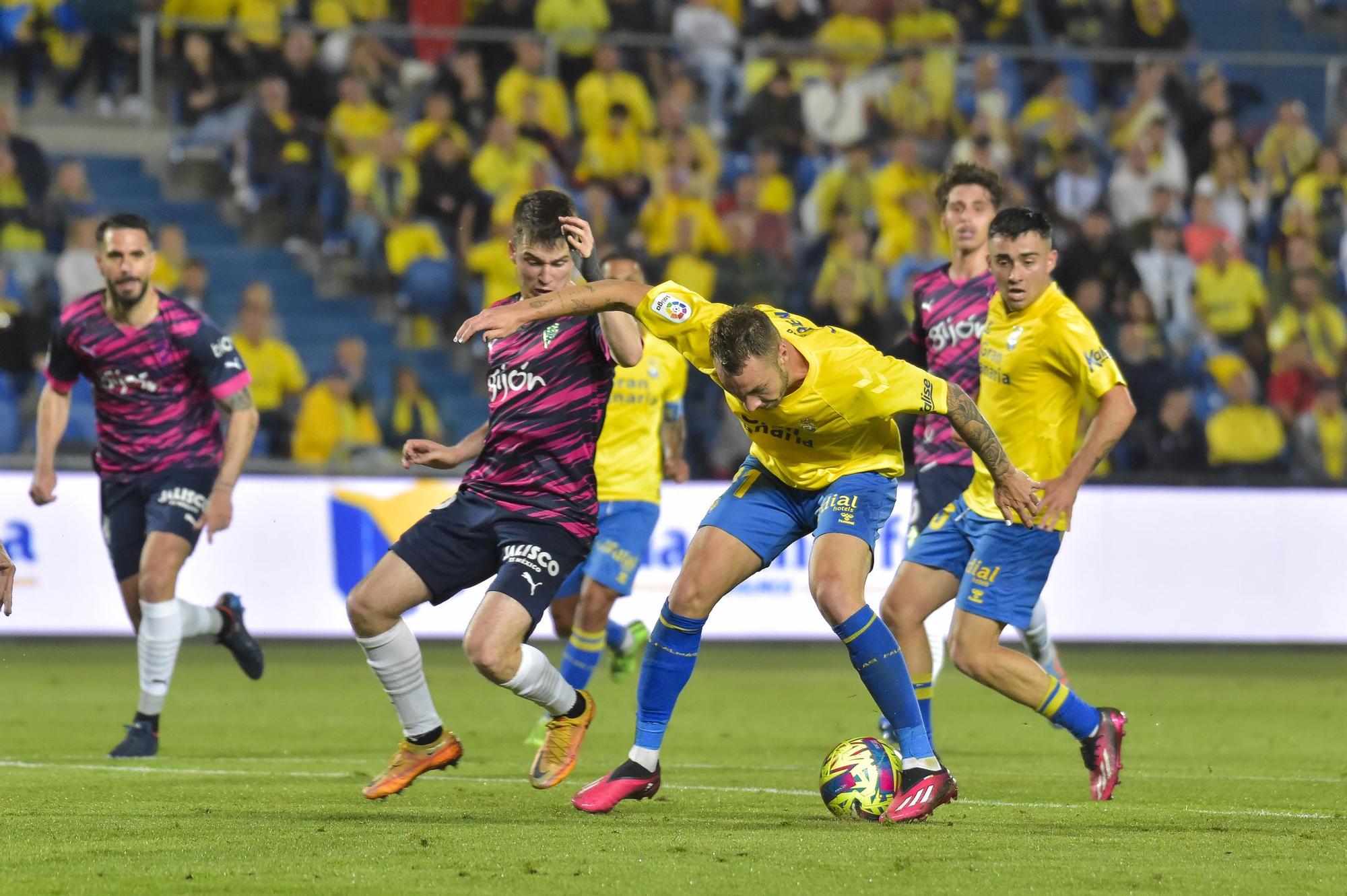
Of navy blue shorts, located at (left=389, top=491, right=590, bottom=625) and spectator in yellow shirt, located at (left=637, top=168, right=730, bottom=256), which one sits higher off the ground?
navy blue shorts, located at (left=389, top=491, right=590, bottom=625)

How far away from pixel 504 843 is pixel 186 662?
9.13 m

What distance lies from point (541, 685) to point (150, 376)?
3258mm

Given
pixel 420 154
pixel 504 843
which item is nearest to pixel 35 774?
pixel 504 843

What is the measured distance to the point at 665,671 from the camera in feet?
23.7

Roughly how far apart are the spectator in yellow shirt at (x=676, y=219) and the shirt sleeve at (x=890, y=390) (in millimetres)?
11194

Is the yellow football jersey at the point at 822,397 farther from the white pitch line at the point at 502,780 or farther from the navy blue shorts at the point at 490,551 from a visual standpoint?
the white pitch line at the point at 502,780

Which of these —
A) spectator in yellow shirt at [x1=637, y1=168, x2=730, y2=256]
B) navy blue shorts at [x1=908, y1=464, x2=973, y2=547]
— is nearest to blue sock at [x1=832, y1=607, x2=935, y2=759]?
navy blue shorts at [x1=908, y1=464, x2=973, y2=547]

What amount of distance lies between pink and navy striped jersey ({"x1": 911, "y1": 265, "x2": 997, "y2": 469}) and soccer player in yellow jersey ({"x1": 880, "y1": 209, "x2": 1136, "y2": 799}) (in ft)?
2.74

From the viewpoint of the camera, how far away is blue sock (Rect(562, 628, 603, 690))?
1008 centimetres

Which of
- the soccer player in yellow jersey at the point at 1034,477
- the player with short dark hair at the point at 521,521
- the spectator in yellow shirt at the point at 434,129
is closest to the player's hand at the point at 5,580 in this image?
the player with short dark hair at the point at 521,521

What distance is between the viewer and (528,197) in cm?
726

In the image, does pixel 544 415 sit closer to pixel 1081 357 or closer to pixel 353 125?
pixel 1081 357

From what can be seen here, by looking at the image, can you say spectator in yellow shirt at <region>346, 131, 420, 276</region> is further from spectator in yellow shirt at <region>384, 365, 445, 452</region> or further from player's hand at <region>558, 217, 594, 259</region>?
player's hand at <region>558, 217, 594, 259</region>

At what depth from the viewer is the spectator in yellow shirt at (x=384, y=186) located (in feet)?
60.1
